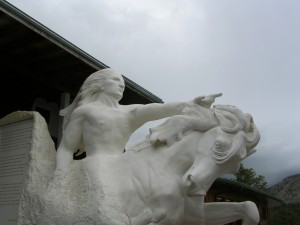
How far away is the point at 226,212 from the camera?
8.86 ft

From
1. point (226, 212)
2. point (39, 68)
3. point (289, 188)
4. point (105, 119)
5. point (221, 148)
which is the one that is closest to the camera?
point (221, 148)

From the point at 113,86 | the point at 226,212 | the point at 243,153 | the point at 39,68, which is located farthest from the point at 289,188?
the point at 243,153

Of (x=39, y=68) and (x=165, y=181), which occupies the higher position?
(x=39, y=68)

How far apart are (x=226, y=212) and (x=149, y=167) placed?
62 cm

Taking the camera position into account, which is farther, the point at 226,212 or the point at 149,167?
the point at 226,212

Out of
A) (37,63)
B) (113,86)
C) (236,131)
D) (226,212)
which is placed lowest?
(226,212)

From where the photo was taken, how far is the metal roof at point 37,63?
167 inches

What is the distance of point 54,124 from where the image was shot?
7031 mm

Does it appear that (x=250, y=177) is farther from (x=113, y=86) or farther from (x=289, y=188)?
(x=289, y=188)

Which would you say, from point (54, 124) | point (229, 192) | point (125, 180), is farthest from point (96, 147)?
point (229, 192)

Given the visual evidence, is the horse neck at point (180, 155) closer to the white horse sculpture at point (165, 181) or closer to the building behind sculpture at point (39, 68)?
the white horse sculpture at point (165, 181)

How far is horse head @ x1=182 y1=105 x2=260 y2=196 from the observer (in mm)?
2379

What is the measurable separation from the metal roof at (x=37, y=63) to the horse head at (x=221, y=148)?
246 centimetres

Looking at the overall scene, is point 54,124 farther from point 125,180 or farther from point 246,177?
point 246,177
